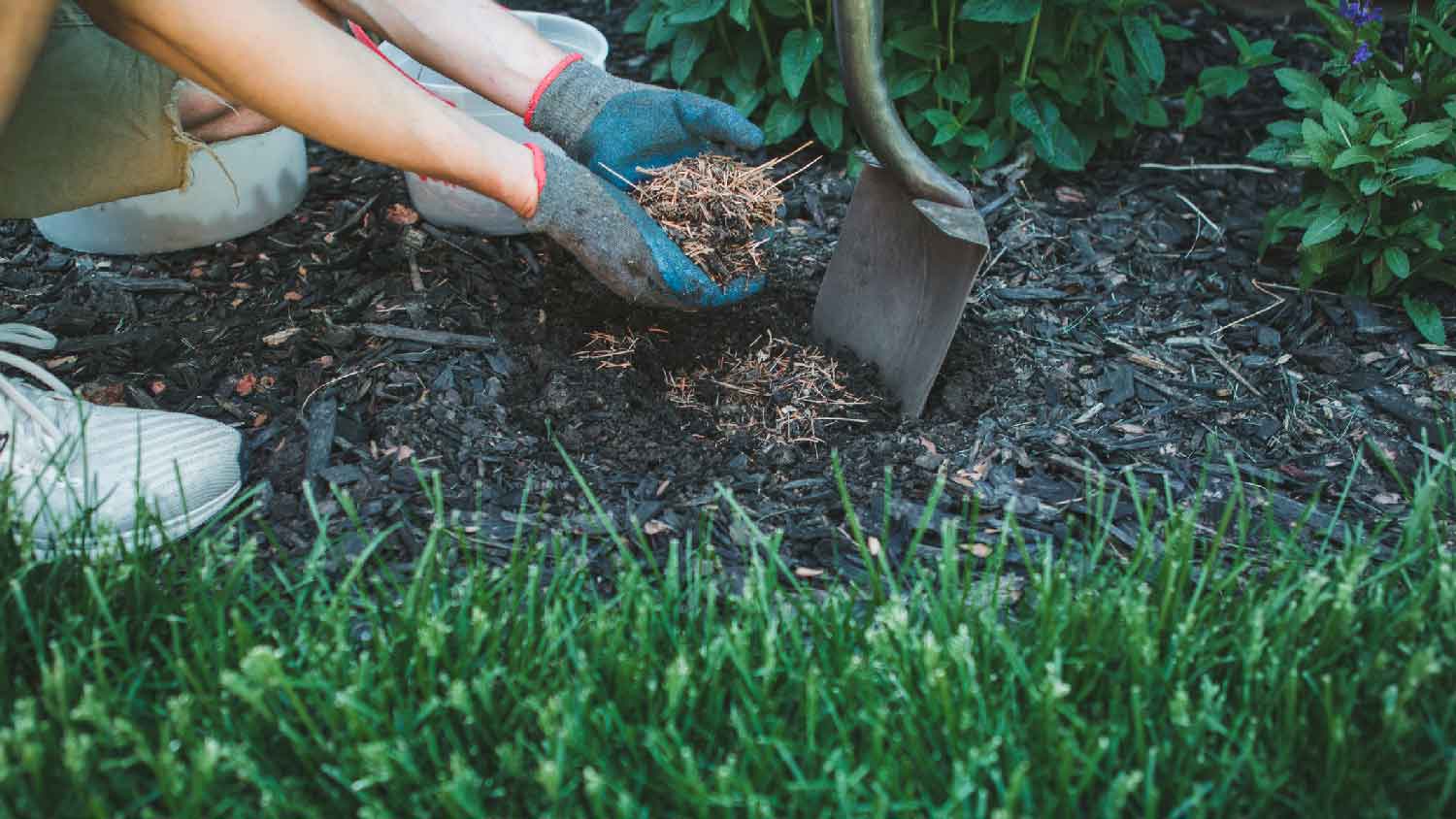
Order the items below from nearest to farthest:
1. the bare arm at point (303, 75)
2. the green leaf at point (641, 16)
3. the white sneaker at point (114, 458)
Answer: the bare arm at point (303, 75) < the white sneaker at point (114, 458) < the green leaf at point (641, 16)

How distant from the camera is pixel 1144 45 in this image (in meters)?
2.45

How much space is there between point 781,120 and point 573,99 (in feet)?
2.22

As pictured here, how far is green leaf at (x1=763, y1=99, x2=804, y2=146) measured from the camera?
2609 millimetres

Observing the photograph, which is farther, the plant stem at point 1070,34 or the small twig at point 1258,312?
the plant stem at point 1070,34

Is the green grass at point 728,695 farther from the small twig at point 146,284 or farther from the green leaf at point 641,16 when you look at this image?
the green leaf at point 641,16

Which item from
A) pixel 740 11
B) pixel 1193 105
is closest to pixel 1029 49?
pixel 1193 105

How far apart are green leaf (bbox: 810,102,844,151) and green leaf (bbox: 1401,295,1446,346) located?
116cm

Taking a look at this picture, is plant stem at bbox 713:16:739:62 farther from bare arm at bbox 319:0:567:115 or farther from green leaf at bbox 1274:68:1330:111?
green leaf at bbox 1274:68:1330:111

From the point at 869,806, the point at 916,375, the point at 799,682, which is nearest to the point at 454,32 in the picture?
the point at 916,375

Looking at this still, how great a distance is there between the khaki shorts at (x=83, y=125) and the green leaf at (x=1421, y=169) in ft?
6.69

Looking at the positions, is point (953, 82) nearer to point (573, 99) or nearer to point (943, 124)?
point (943, 124)

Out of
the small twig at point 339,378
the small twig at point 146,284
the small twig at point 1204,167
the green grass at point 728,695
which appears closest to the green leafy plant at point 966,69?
the small twig at point 1204,167

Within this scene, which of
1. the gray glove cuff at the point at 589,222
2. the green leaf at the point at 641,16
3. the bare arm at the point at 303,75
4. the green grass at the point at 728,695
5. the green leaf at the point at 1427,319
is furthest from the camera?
the green leaf at the point at 641,16

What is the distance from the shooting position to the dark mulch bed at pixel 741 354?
71.7 inches
